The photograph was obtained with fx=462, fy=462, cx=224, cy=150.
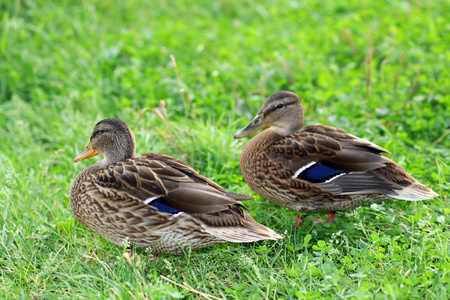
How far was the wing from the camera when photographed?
3.21m

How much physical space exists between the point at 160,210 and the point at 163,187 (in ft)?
0.53

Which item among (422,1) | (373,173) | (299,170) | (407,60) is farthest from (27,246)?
(422,1)

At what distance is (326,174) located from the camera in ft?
11.6

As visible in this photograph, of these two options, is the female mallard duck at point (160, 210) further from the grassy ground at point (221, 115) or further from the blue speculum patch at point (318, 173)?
the blue speculum patch at point (318, 173)

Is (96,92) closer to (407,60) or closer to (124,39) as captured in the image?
(124,39)

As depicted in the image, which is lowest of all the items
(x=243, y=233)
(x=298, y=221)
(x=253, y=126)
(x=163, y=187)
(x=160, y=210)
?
(x=298, y=221)

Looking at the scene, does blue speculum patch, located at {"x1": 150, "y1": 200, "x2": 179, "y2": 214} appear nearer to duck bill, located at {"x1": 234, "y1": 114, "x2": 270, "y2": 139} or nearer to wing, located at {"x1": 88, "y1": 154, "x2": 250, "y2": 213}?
wing, located at {"x1": 88, "y1": 154, "x2": 250, "y2": 213}

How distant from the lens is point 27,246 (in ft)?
11.4

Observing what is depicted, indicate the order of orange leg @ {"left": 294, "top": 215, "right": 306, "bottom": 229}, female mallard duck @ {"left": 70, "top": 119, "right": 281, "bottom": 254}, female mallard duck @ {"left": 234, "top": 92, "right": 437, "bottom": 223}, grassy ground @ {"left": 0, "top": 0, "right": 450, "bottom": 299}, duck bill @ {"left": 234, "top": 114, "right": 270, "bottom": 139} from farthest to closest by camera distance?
duck bill @ {"left": 234, "top": 114, "right": 270, "bottom": 139}, orange leg @ {"left": 294, "top": 215, "right": 306, "bottom": 229}, female mallard duck @ {"left": 234, "top": 92, "right": 437, "bottom": 223}, female mallard duck @ {"left": 70, "top": 119, "right": 281, "bottom": 254}, grassy ground @ {"left": 0, "top": 0, "right": 450, "bottom": 299}

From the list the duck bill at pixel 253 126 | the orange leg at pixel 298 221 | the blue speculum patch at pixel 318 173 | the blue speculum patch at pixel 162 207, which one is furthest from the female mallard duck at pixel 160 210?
the duck bill at pixel 253 126

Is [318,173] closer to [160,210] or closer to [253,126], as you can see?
[253,126]

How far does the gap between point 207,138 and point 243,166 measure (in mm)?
795

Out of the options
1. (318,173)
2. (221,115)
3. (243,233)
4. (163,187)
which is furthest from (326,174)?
(221,115)

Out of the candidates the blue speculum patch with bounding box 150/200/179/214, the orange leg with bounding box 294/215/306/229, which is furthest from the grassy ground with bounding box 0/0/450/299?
the blue speculum patch with bounding box 150/200/179/214
